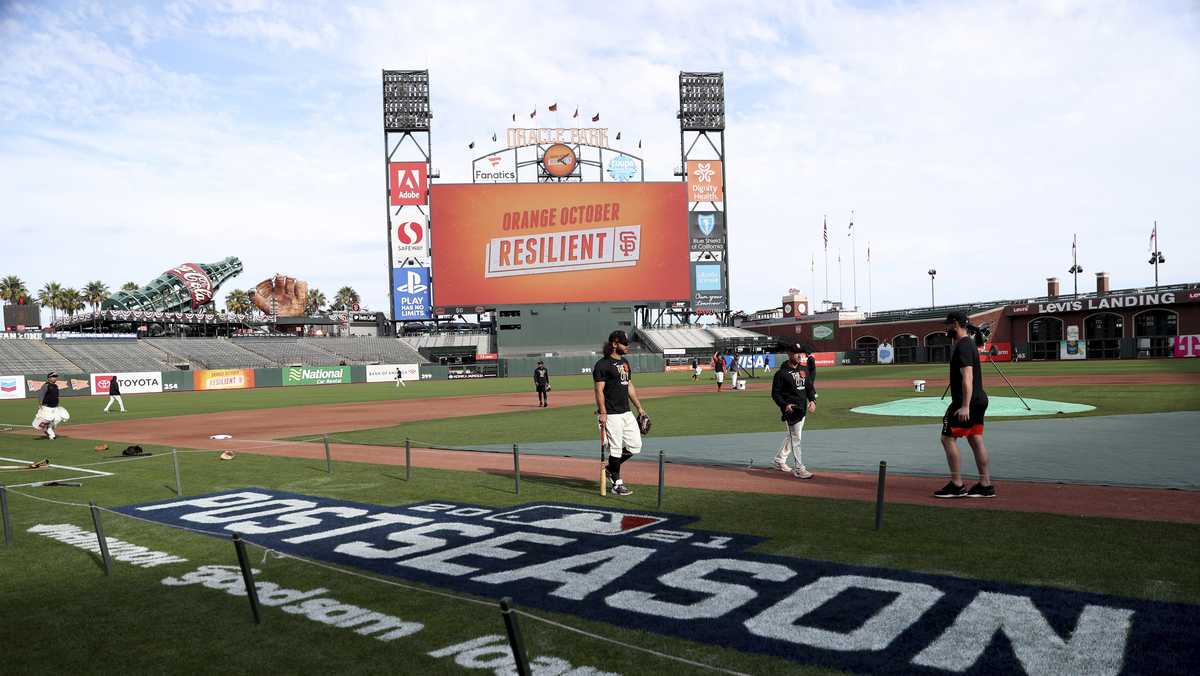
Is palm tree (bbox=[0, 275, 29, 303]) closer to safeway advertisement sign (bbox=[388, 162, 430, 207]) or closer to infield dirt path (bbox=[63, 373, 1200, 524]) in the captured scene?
safeway advertisement sign (bbox=[388, 162, 430, 207])

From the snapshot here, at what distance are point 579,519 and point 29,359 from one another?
65.6m

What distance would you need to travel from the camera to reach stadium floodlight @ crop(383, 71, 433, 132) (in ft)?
276

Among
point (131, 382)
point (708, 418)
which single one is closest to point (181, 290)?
point (131, 382)

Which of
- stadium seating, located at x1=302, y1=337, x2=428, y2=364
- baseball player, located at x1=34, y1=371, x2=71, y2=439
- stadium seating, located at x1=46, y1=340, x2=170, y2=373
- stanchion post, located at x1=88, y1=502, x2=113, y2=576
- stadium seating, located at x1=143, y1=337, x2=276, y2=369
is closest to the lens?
stanchion post, located at x1=88, y1=502, x2=113, y2=576

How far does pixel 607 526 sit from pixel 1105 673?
4.99m

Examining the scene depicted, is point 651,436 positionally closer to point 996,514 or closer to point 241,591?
point 996,514

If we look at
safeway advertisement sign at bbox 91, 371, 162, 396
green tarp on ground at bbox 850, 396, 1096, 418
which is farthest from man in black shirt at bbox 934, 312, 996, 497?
safeway advertisement sign at bbox 91, 371, 162, 396

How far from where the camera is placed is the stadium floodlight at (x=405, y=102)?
8425cm

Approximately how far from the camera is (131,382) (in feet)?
171

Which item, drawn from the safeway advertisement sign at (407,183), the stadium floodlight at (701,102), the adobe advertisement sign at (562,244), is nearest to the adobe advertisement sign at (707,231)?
the adobe advertisement sign at (562,244)

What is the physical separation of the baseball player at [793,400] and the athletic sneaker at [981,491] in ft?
7.83

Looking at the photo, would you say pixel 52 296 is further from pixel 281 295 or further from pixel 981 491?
pixel 981 491

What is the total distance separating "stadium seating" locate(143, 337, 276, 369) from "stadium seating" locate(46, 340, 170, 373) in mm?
1453

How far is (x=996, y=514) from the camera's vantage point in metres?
8.30
